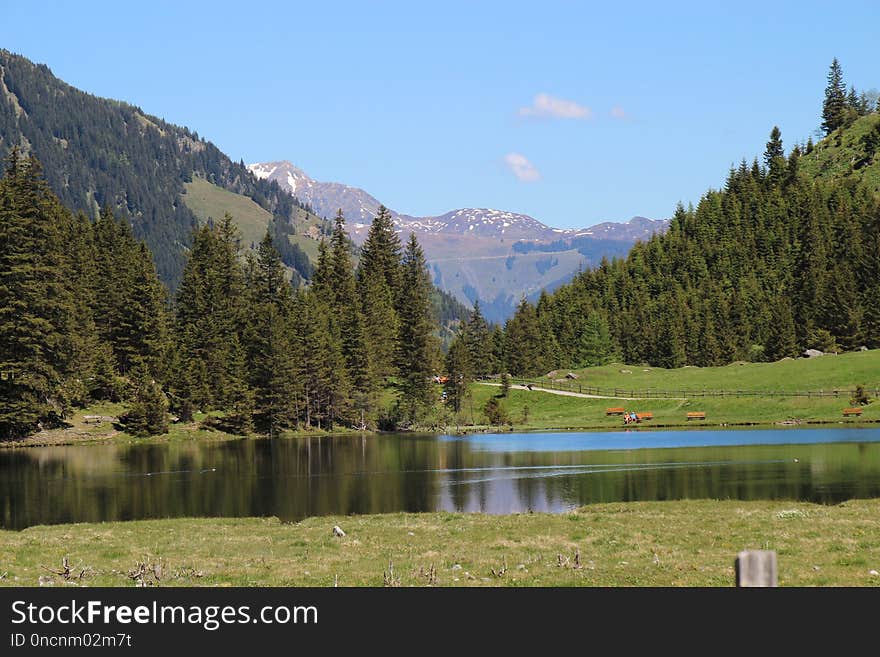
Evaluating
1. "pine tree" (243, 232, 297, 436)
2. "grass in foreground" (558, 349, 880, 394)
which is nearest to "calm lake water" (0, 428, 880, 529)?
"pine tree" (243, 232, 297, 436)

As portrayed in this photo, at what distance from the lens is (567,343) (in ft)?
649

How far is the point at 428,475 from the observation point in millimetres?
65312

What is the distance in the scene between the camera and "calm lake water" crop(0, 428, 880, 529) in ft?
159

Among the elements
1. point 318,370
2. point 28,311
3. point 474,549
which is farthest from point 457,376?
point 474,549

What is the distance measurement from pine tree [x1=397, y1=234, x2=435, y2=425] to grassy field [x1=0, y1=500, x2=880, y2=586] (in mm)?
93175

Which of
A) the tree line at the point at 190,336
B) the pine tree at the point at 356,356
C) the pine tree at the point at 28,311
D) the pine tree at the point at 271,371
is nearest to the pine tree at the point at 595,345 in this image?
the tree line at the point at 190,336

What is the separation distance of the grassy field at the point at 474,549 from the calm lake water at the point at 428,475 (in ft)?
23.8

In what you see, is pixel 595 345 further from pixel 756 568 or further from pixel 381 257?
pixel 756 568

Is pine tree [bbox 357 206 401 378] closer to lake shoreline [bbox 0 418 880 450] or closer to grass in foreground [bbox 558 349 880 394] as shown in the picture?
lake shoreline [bbox 0 418 880 450]

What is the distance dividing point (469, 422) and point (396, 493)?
7865 centimetres
